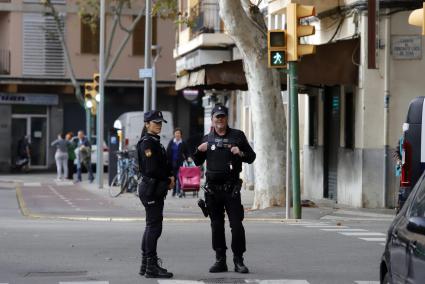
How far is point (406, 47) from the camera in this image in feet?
72.8

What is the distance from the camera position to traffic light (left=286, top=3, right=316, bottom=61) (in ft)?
59.4

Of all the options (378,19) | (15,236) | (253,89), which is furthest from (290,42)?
(15,236)

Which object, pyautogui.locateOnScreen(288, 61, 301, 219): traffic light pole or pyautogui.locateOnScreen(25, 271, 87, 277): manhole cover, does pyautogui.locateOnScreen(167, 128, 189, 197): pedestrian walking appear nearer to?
pyautogui.locateOnScreen(288, 61, 301, 219): traffic light pole

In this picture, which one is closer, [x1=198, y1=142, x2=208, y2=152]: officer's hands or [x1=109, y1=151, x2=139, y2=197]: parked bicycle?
[x1=198, y1=142, x2=208, y2=152]: officer's hands

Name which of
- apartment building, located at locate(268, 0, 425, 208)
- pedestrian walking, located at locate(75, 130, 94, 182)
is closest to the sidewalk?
apartment building, located at locate(268, 0, 425, 208)

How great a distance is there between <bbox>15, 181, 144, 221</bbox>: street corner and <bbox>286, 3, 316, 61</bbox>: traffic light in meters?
4.31

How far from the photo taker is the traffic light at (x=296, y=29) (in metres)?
18.1

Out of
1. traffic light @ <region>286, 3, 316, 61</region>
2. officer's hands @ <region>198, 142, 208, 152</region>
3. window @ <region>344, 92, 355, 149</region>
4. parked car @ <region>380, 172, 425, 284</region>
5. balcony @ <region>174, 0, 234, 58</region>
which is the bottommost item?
parked car @ <region>380, 172, 425, 284</region>

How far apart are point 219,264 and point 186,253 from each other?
1803 millimetres

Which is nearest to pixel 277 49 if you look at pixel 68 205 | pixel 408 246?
pixel 68 205

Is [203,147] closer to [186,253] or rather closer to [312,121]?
[186,253]

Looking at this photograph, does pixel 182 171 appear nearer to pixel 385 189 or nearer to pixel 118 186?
pixel 118 186

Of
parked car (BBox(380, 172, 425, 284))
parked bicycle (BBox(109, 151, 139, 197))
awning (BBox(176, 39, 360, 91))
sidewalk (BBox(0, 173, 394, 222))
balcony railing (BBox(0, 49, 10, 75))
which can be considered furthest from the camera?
balcony railing (BBox(0, 49, 10, 75))

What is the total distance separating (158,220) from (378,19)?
11900 mm
